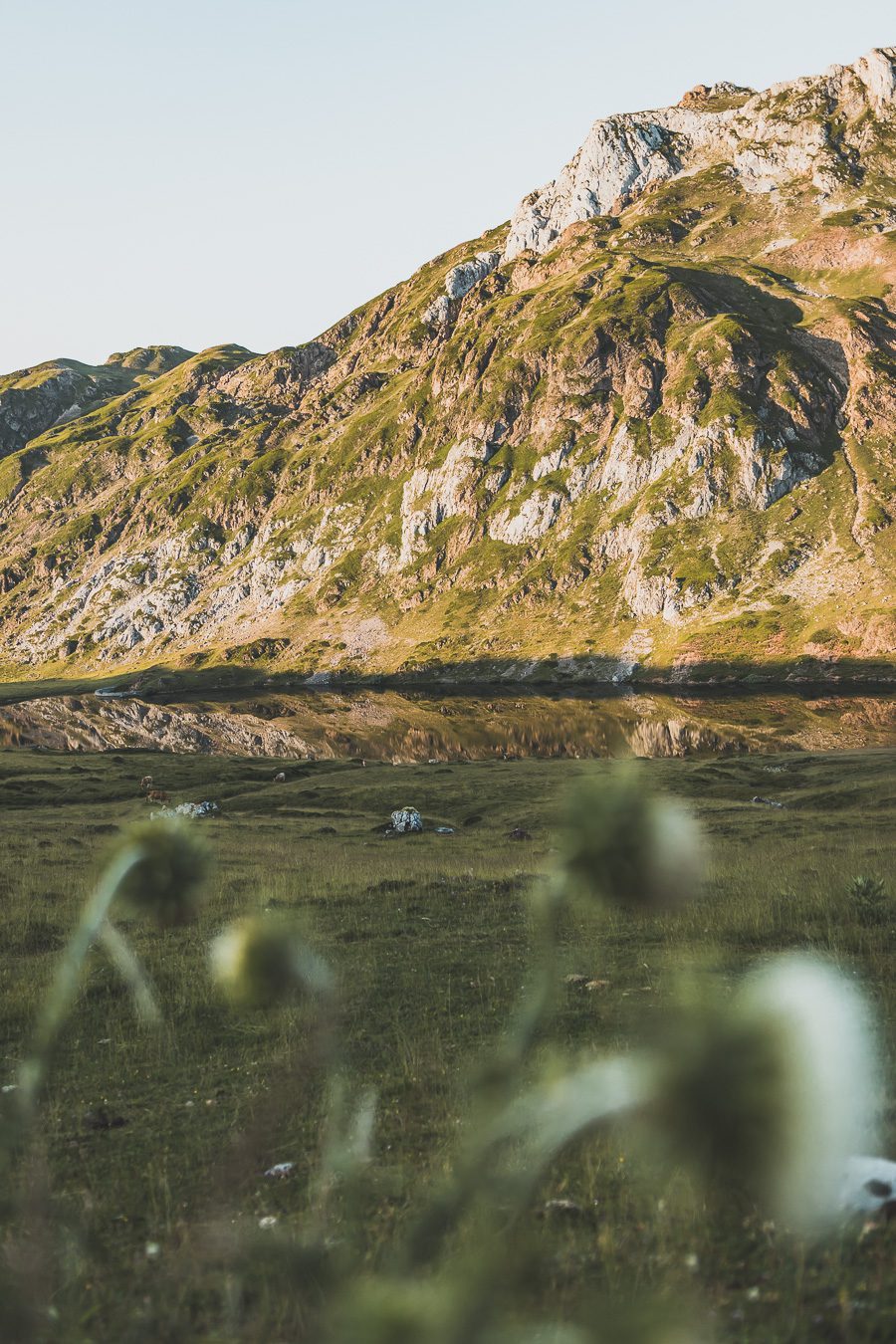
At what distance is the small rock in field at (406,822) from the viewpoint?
4644cm

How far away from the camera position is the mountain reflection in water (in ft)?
307

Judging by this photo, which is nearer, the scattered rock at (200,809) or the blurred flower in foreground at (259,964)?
the blurred flower in foreground at (259,964)

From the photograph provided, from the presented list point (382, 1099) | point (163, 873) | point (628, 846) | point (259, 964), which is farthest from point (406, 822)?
point (628, 846)

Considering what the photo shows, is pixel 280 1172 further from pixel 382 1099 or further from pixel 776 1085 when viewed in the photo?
pixel 776 1085

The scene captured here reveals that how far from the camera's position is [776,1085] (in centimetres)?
275

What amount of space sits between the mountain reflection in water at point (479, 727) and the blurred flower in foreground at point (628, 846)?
3241 inches

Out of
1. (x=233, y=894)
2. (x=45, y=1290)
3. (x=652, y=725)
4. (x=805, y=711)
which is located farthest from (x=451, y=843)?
(x=805, y=711)

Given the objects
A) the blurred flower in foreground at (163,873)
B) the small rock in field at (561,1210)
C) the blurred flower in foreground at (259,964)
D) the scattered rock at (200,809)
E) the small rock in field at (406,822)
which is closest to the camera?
the blurred flower in foreground at (259,964)

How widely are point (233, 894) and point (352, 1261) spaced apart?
22035 millimetres

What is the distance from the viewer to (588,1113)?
2.87m

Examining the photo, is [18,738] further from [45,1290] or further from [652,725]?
[45,1290]

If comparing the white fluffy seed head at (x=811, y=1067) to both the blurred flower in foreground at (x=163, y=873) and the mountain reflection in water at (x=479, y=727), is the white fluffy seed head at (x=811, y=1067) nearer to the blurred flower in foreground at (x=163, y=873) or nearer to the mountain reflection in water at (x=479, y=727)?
the blurred flower in foreground at (x=163, y=873)

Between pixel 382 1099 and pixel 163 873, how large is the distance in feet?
16.0

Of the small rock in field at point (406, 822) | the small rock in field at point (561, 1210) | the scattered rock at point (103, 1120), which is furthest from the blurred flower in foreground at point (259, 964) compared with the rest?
the small rock in field at point (406, 822)
